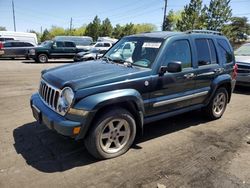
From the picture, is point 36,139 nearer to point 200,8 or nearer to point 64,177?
point 64,177

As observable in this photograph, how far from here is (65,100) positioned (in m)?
3.82

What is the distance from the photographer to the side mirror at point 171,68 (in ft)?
14.4

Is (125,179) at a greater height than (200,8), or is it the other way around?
(200,8)

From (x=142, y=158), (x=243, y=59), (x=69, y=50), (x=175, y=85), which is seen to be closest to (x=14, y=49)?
(x=69, y=50)

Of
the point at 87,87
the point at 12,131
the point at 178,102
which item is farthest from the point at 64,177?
the point at 178,102

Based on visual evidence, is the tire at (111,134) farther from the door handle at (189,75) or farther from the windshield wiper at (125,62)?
the door handle at (189,75)

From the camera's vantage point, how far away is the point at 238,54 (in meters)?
10.9

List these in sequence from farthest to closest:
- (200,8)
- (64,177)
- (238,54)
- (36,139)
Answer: (200,8), (238,54), (36,139), (64,177)

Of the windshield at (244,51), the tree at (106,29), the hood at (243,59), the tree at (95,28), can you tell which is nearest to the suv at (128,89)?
the hood at (243,59)

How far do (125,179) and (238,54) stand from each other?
896 cm

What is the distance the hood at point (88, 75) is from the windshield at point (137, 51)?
0.82ft

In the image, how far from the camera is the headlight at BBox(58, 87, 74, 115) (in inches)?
148

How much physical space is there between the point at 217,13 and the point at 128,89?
3930 centimetres

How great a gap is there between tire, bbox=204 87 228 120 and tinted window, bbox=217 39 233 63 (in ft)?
2.18
